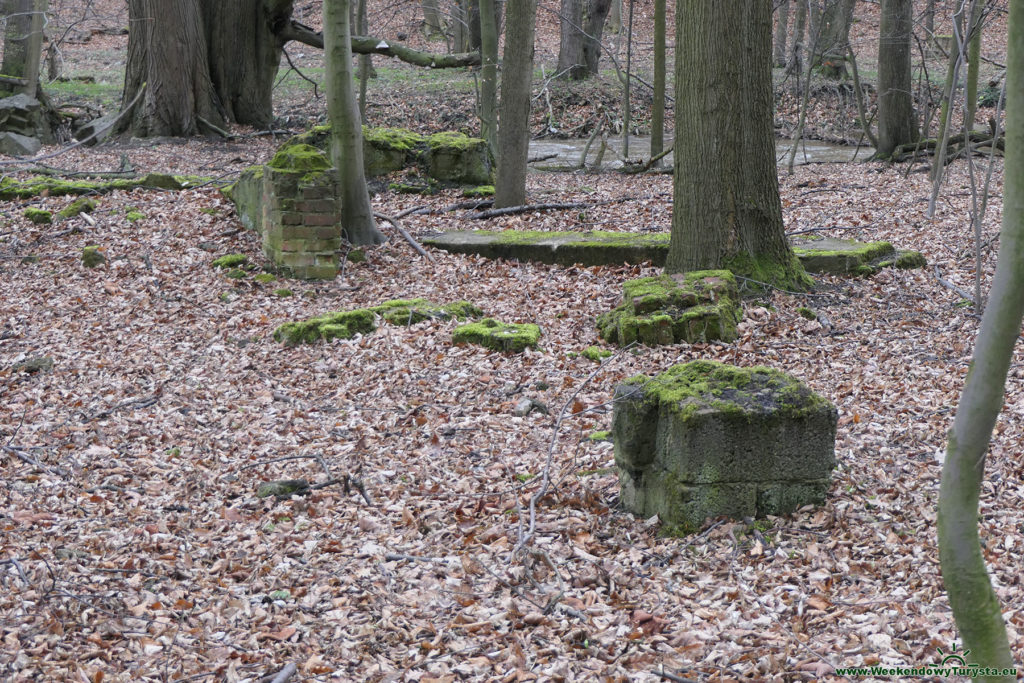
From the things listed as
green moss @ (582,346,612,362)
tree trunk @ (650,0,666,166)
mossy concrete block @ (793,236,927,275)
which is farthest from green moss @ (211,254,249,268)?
tree trunk @ (650,0,666,166)

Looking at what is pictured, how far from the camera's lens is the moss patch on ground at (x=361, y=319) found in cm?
692

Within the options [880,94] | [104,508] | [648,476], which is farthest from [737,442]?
[880,94]

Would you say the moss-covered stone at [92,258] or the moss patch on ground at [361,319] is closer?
the moss patch on ground at [361,319]

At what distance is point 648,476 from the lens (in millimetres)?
4102

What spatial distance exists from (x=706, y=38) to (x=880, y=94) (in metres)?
7.98

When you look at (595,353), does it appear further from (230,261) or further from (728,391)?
(230,261)

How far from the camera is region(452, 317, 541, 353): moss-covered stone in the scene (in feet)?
21.2

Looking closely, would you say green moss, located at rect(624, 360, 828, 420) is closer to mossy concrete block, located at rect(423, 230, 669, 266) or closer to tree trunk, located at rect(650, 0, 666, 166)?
mossy concrete block, located at rect(423, 230, 669, 266)

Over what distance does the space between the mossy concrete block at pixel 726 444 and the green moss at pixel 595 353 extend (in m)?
2.16

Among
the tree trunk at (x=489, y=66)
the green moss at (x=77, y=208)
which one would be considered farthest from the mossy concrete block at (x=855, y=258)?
the green moss at (x=77, y=208)

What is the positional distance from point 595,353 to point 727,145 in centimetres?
209

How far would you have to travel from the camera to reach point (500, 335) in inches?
257

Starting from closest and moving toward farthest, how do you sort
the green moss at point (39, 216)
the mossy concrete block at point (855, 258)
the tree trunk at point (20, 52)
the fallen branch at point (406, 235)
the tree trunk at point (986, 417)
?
the tree trunk at point (986, 417), the mossy concrete block at point (855, 258), the fallen branch at point (406, 235), the green moss at point (39, 216), the tree trunk at point (20, 52)

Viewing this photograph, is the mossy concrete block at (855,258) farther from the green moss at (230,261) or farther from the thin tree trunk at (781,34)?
the thin tree trunk at (781,34)
